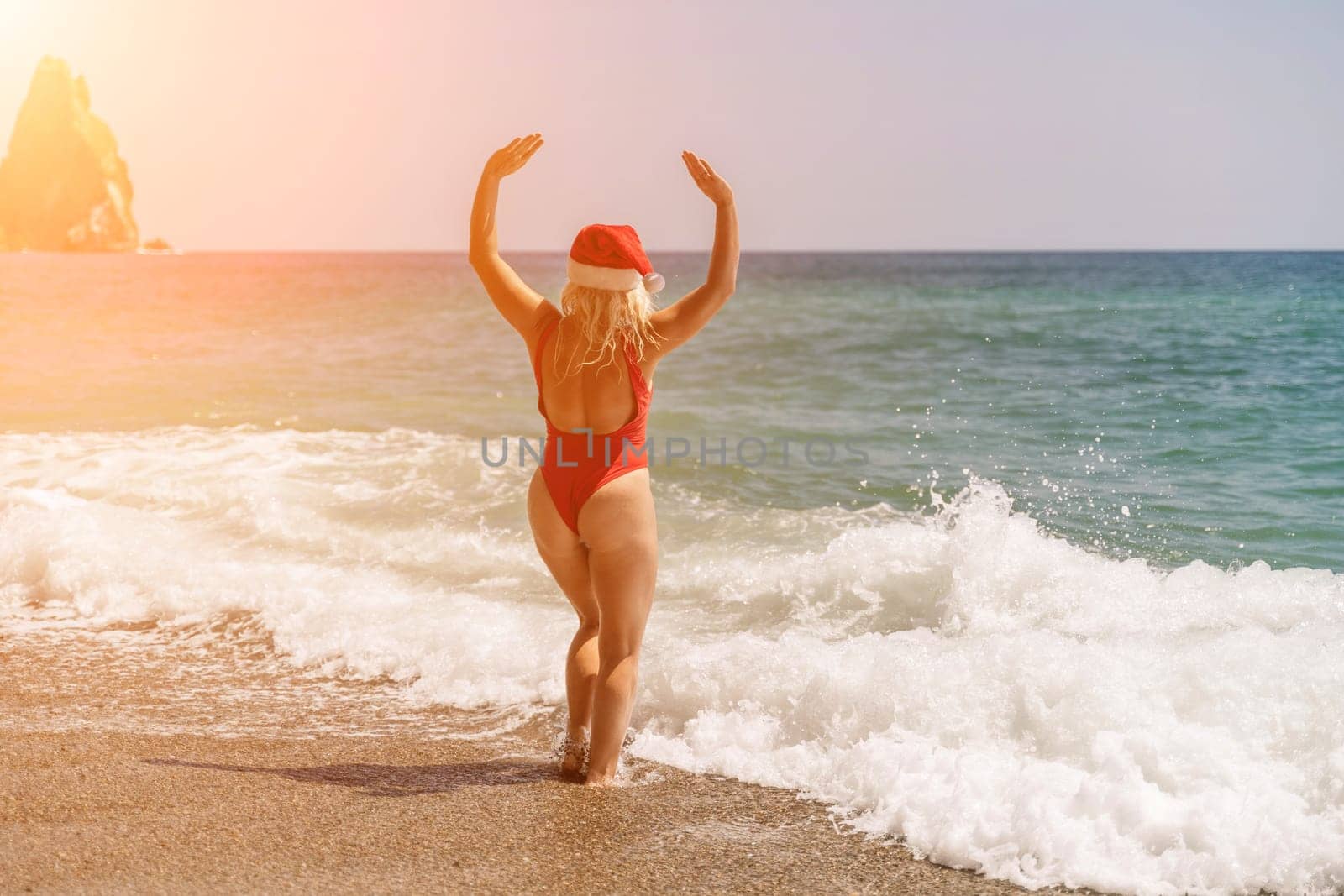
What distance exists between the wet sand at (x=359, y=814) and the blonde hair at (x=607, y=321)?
1.51 m

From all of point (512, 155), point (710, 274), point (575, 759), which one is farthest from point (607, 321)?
point (575, 759)

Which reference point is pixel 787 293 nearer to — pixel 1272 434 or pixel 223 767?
pixel 1272 434

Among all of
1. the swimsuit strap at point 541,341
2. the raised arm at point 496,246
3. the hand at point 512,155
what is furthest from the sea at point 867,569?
the hand at point 512,155

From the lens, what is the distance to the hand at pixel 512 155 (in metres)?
3.85

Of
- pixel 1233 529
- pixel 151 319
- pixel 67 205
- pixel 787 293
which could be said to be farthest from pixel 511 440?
pixel 67 205

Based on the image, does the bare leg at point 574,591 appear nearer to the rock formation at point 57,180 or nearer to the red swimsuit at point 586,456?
the red swimsuit at point 586,456

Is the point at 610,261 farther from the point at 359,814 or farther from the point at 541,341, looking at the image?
the point at 359,814

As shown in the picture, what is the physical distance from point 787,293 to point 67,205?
121844 mm

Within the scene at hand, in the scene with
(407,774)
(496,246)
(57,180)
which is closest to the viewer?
(496,246)

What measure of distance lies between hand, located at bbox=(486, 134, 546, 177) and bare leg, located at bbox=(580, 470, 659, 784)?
1.17 meters

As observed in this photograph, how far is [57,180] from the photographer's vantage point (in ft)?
434

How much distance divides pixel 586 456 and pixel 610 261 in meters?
0.65

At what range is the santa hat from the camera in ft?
11.5

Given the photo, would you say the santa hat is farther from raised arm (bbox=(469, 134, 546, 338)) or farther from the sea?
the sea
